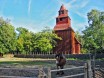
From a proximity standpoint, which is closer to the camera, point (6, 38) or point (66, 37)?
point (6, 38)

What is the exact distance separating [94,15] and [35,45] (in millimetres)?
22080

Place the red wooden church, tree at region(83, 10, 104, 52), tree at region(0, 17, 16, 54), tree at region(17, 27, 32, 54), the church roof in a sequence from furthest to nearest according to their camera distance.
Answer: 1. the church roof
2. the red wooden church
3. tree at region(17, 27, 32, 54)
4. tree at region(0, 17, 16, 54)
5. tree at region(83, 10, 104, 52)

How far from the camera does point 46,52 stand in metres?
81.6

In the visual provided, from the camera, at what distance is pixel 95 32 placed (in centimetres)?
6856

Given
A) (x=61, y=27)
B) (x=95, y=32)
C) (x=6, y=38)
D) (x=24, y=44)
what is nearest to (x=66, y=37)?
(x=61, y=27)

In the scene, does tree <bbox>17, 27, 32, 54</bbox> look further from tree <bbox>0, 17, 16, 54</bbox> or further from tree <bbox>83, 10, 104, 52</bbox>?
tree <bbox>83, 10, 104, 52</bbox>

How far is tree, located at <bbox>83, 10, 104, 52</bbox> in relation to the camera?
67875 mm

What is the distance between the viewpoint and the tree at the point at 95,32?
6788 centimetres

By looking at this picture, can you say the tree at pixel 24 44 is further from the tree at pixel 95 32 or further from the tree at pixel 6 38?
the tree at pixel 95 32

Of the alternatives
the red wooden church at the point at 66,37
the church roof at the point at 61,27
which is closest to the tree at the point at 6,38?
the red wooden church at the point at 66,37

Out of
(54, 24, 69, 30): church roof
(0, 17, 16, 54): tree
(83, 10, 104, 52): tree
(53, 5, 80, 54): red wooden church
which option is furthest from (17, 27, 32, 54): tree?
(83, 10, 104, 52): tree

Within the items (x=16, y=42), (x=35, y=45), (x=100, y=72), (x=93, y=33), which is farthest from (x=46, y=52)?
(x=100, y=72)

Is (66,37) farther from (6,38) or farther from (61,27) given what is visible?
(6,38)

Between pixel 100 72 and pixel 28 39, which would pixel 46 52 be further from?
pixel 100 72
